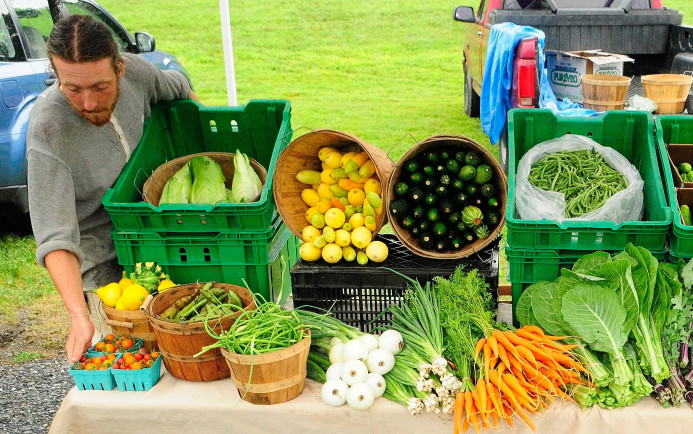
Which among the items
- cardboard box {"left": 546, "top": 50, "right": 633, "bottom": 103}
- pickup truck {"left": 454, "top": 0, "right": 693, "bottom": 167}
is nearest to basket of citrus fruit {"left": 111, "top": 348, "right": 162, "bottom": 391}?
cardboard box {"left": 546, "top": 50, "right": 633, "bottom": 103}

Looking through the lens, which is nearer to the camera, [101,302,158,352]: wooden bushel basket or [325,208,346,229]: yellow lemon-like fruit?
[101,302,158,352]: wooden bushel basket

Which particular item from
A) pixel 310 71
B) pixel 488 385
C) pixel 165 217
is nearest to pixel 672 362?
pixel 488 385

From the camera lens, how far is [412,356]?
215 centimetres

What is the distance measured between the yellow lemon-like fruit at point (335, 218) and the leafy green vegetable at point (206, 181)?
1.50 feet

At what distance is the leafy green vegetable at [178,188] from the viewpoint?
106 inches

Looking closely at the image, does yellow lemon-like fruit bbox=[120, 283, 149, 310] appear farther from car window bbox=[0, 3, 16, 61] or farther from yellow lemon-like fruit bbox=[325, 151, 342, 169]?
car window bbox=[0, 3, 16, 61]

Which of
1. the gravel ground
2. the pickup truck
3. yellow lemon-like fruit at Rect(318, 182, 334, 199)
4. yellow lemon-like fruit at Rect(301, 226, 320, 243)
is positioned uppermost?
the pickup truck

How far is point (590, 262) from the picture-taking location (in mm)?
2191

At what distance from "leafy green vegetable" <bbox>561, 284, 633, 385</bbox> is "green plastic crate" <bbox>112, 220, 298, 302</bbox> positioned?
3.81ft

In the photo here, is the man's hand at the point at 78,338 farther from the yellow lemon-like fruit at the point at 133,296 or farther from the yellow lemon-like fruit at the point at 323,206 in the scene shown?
the yellow lemon-like fruit at the point at 323,206

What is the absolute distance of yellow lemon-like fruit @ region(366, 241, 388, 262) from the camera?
246 centimetres

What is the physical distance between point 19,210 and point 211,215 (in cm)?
361

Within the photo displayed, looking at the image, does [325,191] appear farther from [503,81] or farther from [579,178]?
[503,81]

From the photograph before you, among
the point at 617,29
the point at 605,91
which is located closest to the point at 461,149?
the point at 605,91
